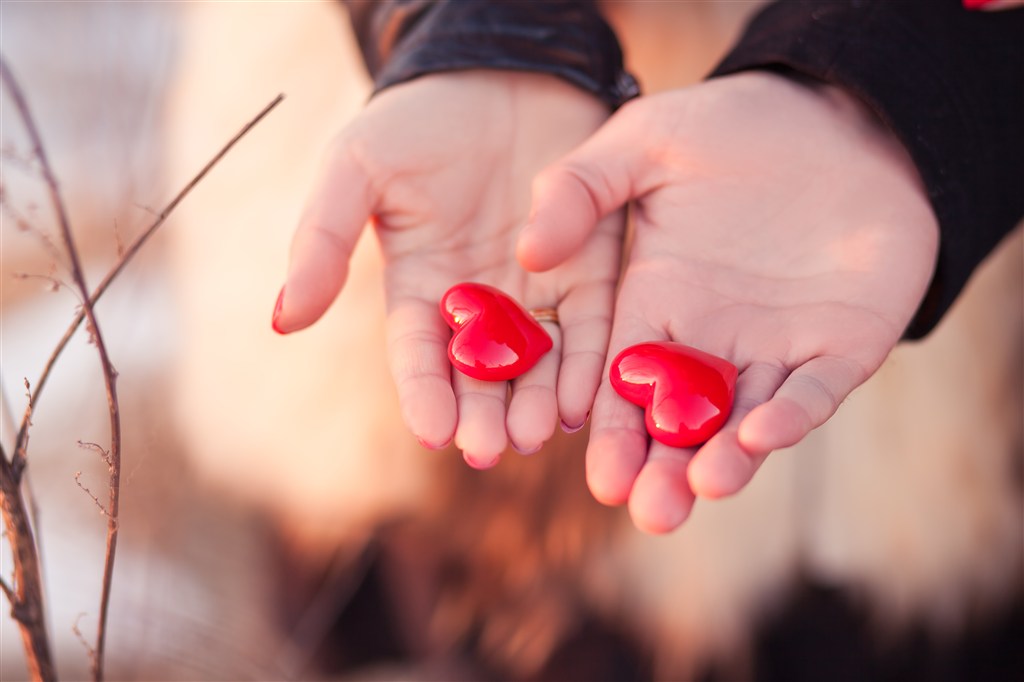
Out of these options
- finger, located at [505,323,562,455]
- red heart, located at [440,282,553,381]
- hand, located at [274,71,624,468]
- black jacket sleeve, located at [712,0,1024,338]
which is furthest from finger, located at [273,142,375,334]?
black jacket sleeve, located at [712,0,1024,338]

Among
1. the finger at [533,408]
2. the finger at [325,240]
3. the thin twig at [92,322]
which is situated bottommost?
the finger at [533,408]

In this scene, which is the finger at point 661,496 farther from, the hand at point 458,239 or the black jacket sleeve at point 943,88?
the black jacket sleeve at point 943,88

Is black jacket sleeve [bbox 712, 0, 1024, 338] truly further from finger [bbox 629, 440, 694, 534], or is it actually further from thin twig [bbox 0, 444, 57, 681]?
thin twig [bbox 0, 444, 57, 681]

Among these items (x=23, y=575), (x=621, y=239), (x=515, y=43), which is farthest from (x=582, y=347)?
(x=23, y=575)

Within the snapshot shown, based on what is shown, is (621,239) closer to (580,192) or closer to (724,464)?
(580,192)

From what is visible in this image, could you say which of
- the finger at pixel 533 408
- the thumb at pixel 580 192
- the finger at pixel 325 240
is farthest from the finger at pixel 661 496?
the finger at pixel 325 240

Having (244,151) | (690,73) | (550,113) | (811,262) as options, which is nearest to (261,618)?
(244,151)
